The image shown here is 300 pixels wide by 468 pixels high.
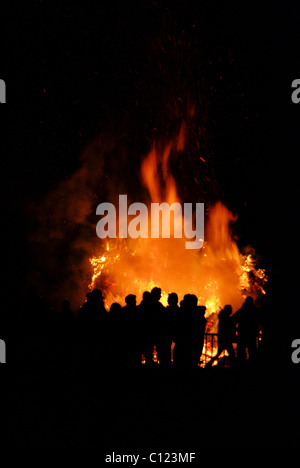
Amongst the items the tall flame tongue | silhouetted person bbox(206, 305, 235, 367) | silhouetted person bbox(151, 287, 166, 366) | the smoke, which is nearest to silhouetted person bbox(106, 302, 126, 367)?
silhouetted person bbox(151, 287, 166, 366)

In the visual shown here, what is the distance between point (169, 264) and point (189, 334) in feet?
28.7

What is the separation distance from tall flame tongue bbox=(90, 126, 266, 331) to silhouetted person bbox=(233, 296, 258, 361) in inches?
224

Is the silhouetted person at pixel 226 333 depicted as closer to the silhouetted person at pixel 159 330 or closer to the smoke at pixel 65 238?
the silhouetted person at pixel 159 330

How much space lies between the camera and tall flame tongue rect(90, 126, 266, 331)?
15023mm

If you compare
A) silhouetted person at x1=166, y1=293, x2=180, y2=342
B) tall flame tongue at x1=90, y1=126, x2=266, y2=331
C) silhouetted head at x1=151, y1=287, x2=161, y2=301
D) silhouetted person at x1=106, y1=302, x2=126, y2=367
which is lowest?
silhouetted person at x1=106, y1=302, x2=126, y2=367

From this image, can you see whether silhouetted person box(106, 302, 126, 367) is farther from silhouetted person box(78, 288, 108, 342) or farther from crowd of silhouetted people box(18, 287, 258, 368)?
silhouetted person box(78, 288, 108, 342)

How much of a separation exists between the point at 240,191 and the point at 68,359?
542 inches

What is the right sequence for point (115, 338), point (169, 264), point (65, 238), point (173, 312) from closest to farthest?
1. point (115, 338)
2. point (173, 312)
3. point (65, 238)
4. point (169, 264)

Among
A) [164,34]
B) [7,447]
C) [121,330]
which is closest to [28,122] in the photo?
[164,34]

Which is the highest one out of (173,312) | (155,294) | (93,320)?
(155,294)

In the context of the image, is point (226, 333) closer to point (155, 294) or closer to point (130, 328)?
point (155, 294)

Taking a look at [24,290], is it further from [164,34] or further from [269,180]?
[269,180]

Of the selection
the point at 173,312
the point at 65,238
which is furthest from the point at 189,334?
the point at 65,238

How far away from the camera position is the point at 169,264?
649 inches
